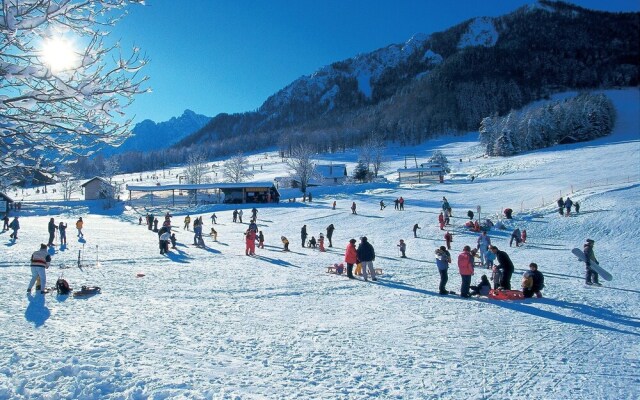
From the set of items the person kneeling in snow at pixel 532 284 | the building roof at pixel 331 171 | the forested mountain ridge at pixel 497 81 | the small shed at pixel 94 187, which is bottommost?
the person kneeling in snow at pixel 532 284

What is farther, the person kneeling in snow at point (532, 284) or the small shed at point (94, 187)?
the small shed at point (94, 187)

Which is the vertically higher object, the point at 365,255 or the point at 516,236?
the point at 365,255

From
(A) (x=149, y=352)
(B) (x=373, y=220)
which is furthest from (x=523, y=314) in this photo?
(B) (x=373, y=220)

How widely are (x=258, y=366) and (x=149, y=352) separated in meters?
1.63

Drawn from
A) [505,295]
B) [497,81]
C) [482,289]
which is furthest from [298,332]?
[497,81]

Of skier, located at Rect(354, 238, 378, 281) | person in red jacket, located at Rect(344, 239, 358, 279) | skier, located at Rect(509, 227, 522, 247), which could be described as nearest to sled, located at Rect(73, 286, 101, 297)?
person in red jacket, located at Rect(344, 239, 358, 279)

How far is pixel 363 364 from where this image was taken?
5.85 metres

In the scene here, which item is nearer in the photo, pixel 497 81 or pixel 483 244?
pixel 483 244

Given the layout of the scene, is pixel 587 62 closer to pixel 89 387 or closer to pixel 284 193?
pixel 284 193

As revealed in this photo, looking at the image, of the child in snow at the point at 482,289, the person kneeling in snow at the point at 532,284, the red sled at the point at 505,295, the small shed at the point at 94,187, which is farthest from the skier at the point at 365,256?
the small shed at the point at 94,187

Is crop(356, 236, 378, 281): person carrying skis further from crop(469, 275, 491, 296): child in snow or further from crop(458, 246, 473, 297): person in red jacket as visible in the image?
crop(469, 275, 491, 296): child in snow

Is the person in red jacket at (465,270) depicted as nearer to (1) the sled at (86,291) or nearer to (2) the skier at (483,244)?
(2) the skier at (483,244)

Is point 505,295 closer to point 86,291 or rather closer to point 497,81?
point 86,291

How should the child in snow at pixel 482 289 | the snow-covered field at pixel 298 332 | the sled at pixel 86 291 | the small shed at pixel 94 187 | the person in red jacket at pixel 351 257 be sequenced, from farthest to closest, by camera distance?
the small shed at pixel 94 187, the person in red jacket at pixel 351 257, the child in snow at pixel 482 289, the sled at pixel 86 291, the snow-covered field at pixel 298 332
